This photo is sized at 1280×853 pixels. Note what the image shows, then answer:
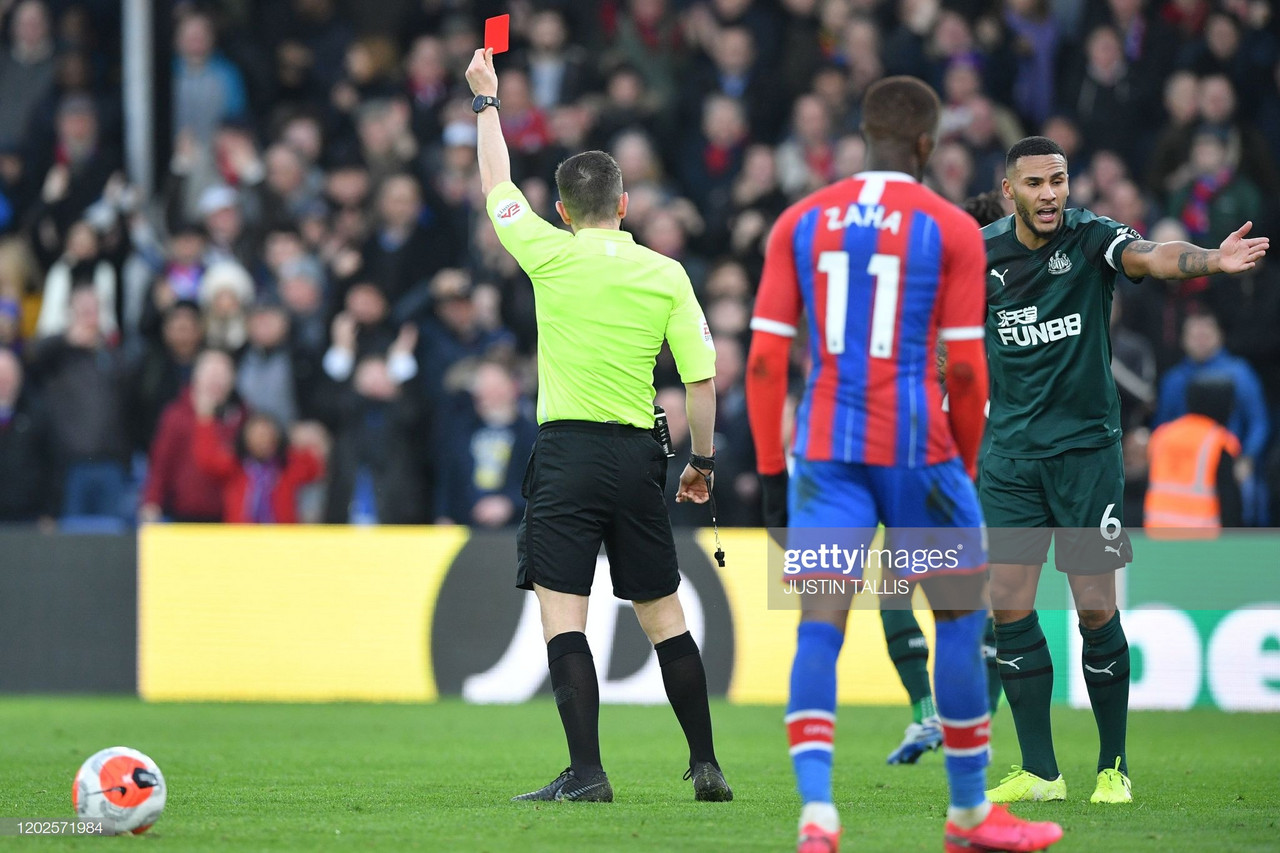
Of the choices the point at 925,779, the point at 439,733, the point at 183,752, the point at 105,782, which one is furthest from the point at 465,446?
the point at 105,782

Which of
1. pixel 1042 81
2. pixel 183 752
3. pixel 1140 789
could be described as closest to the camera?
pixel 1140 789

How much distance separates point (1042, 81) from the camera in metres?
15.8

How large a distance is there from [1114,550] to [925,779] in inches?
57.4

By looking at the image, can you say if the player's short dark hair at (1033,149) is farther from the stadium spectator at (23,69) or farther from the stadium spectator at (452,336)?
the stadium spectator at (23,69)

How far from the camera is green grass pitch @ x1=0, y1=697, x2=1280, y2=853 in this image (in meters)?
5.89

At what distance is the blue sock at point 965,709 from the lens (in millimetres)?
5352

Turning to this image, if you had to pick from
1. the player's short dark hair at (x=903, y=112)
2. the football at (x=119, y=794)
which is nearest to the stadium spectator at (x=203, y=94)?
the football at (x=119, y=794)

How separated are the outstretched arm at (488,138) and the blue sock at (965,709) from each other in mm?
2636

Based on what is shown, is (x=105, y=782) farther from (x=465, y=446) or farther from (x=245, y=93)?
(x=245, y=93)

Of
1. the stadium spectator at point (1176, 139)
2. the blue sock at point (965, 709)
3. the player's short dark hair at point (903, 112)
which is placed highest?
the stadium spectator at point (1176, 139)

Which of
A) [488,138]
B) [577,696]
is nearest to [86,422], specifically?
[488,138]

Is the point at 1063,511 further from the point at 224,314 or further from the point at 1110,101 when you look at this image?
the point at 224,314

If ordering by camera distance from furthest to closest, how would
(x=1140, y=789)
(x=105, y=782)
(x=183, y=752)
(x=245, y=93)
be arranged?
(x=245, y=93)
(x=183, y=752)
(x=1140, y=789)
(x=105, y=782)

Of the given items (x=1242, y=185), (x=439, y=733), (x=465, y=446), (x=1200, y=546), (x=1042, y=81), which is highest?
(x=1042, y=81)
